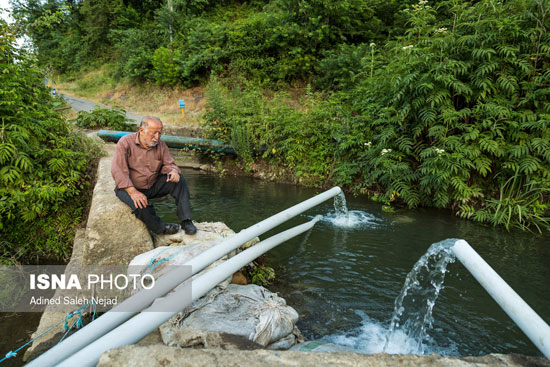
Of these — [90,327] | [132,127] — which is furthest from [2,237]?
[132,127]

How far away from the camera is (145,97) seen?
17.8 m

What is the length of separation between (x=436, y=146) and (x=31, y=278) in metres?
6.78

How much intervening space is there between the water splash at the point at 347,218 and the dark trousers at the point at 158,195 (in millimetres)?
2890

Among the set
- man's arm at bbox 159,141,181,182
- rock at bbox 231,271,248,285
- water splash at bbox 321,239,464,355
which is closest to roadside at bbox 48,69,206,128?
man's arm at bbox 159,141,181,182

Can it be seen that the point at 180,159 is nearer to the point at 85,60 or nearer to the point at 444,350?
the point at 444,350

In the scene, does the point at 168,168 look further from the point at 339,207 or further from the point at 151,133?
the point at 339,207

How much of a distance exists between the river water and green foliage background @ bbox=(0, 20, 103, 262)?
170cm

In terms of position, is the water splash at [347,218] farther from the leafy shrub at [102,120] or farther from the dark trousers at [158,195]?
the leafy shrub at [102,120]

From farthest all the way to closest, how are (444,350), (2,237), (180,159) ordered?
(180,159) < (2,237) < (444,350)

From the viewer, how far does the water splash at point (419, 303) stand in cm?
273

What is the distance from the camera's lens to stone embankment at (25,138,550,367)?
52.2 inches

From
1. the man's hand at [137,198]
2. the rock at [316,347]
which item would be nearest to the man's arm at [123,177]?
the man's hand at [137,198]

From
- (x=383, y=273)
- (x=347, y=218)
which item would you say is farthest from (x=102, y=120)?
(x=383, y=273)

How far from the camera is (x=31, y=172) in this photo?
159 inches
